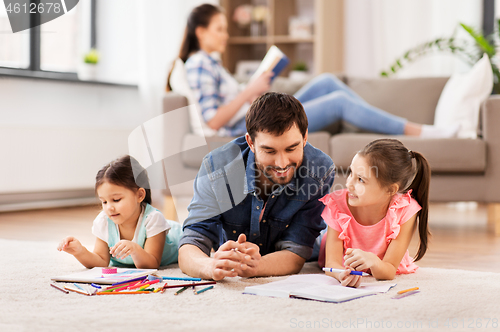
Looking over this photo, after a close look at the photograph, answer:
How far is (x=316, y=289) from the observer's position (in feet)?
3.80

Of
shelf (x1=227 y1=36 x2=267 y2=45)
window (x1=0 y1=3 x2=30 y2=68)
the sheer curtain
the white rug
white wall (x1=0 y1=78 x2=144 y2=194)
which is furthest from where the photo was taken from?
shelf (x1=227 y1=36 x2=267 y2=45)

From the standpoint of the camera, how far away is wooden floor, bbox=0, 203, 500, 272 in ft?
5.53

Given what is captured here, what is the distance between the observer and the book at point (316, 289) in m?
1.11

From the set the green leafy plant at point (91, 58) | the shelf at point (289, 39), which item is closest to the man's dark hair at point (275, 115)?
the green leafy plant at point (91, 58)

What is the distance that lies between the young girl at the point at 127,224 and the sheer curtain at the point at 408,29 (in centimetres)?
278

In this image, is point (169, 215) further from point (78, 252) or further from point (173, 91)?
point (78, 252)

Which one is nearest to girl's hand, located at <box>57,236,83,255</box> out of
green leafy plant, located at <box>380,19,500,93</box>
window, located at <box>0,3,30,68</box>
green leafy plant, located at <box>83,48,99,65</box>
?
window, located at <box>0,3,30,68</box>

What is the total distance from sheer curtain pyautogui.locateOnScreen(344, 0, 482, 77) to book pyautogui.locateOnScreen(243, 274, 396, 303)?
9.50 ft

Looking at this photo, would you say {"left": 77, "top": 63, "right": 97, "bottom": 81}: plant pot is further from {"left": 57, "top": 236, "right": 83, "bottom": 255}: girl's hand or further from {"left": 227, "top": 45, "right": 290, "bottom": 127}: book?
{"left": 57, "top": 236, "right": 83, "bottom": 255}: girl's hand

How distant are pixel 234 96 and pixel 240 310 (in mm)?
1748

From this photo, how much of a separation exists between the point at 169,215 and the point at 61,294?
1296 mm

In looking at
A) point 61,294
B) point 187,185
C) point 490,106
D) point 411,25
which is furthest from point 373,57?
point 61,294

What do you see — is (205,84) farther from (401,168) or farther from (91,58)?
(401,168)

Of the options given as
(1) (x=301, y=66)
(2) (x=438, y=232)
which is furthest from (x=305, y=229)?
(1) (x=301, y=66)
